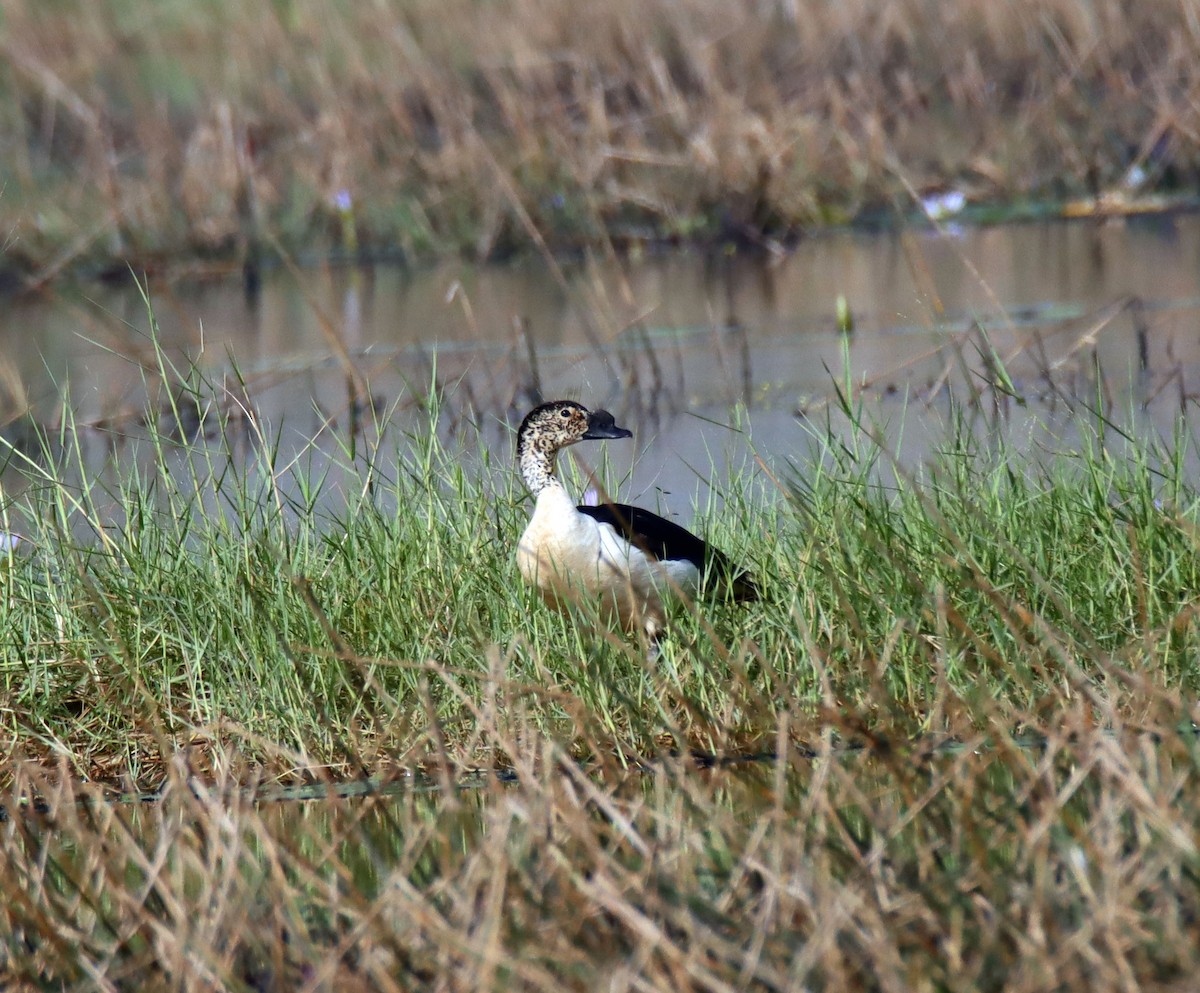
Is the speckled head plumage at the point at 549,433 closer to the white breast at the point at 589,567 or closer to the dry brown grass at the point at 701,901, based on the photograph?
the white breast at the point at 589,567

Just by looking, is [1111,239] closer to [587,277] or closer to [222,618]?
[587,277]

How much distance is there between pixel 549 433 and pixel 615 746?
99 centimetres

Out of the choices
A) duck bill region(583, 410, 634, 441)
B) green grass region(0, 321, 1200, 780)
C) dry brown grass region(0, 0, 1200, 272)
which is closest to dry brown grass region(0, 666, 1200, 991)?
green grass region(0, 321, 1200, 780)

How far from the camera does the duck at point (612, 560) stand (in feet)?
12.0

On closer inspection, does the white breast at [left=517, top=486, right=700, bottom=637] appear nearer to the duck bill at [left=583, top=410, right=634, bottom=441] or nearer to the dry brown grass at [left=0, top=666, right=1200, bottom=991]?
the duck bill at [left=583, top=410, right=634, bottom=441]

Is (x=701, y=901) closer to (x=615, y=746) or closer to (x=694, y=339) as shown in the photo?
(x=615, y=746)

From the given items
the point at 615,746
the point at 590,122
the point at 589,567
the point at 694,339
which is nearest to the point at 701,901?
the point at 615,746

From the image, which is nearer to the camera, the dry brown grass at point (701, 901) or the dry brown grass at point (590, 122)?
the dry brown grass at point (701, 901)

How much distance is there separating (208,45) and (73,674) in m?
11.5

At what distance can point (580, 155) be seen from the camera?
37.5 feet

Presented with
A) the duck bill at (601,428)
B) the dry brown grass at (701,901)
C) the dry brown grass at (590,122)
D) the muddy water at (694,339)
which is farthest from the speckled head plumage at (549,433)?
the dry brown grass at (590,122)

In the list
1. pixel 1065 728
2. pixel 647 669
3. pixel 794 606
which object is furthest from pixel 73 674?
pixel 1065 728

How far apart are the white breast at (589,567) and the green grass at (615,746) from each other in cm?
8

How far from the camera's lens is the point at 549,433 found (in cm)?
414
